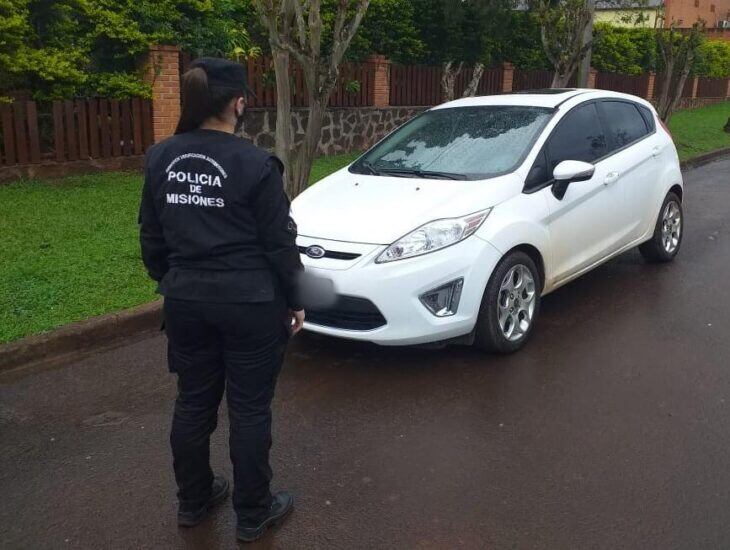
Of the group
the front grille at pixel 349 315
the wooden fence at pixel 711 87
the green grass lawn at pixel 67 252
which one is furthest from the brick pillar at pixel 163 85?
the wooden fence at pixel 711 87

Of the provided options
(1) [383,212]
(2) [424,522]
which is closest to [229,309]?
(2) [424,522]

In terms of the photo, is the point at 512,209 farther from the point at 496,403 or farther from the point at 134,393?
the point at 134,393

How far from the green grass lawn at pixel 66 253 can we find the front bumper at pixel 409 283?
1892mm

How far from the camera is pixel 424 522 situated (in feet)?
10.7

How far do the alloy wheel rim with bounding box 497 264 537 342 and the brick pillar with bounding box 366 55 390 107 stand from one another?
10.4 m

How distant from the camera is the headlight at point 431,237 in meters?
4.66

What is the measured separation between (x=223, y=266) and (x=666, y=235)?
18.0ft

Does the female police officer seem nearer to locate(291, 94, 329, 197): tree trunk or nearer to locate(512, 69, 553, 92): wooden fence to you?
locate(291, 94, 329, 197): tree trunk

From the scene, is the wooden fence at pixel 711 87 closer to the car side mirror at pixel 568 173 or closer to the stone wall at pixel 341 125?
the stone wall at pixel 341 125

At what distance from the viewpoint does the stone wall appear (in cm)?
1257

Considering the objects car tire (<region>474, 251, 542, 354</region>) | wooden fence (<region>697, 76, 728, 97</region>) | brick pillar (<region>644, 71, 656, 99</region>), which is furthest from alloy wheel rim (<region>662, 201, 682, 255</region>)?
wooden fence (<region>697, 76, 728, 97</region>)

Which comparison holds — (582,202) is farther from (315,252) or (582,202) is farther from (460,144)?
(315,252)

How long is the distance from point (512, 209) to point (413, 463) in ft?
6.66

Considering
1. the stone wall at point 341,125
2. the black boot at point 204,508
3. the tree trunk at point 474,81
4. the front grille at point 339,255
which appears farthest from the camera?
the tree trunk at point 474,81
